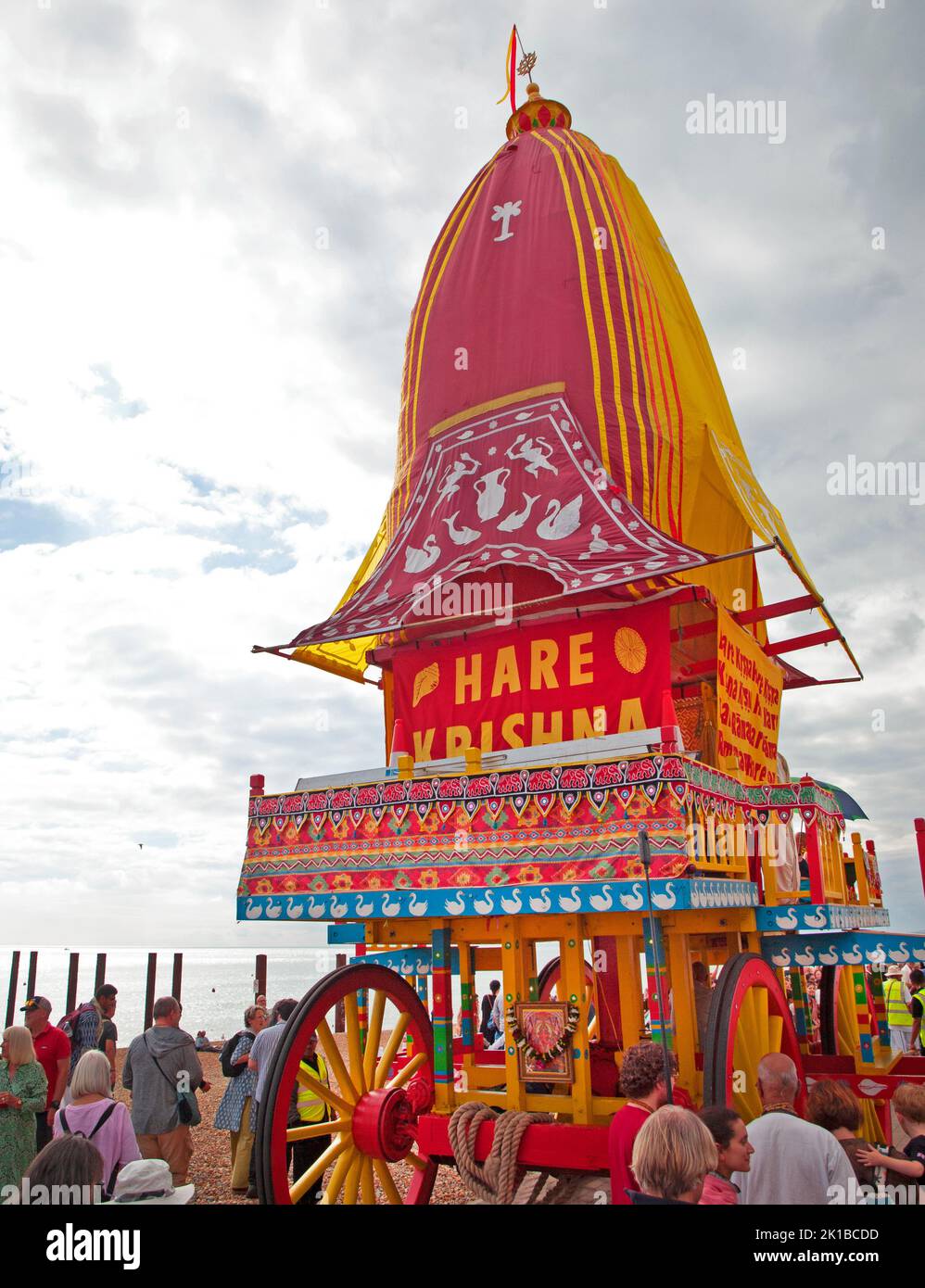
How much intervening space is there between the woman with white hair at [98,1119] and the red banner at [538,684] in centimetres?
400

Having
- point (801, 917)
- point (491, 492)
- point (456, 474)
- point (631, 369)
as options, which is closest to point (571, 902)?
point (801, 917)

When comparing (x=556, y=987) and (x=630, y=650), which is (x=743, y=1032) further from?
(x=556, y=987)

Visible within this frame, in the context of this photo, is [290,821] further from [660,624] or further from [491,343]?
[491,343]

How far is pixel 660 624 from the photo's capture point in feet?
24.0

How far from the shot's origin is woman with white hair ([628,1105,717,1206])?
8.11 ft

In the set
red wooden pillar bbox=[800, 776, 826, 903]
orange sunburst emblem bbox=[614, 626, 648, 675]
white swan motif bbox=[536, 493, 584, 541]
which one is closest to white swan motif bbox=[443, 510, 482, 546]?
white swan motif bbox=[536, 493, 584, 541]

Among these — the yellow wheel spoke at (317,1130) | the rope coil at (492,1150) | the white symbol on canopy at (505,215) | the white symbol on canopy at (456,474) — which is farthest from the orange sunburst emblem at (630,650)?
the white symbol on canopy at (505,215)

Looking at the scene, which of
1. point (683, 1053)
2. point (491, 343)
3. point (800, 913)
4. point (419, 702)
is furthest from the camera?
point (491, 343)

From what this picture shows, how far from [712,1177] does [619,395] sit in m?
6.68

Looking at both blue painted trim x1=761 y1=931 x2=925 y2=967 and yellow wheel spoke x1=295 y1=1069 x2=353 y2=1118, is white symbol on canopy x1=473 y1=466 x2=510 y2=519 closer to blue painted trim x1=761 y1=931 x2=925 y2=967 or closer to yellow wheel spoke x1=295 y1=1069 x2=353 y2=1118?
blue painted trim x1=761 y1=931 x2=925 y2=967

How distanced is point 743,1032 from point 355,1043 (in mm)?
2355

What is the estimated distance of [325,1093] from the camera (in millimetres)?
5359

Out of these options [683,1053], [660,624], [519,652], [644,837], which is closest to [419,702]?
[519,652]

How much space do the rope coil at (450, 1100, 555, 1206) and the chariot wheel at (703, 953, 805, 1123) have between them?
1.13 m
